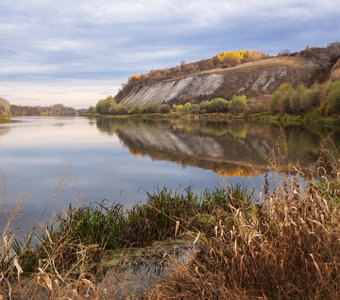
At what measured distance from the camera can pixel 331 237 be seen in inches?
198

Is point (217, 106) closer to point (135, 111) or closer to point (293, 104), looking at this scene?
point (293, 104)

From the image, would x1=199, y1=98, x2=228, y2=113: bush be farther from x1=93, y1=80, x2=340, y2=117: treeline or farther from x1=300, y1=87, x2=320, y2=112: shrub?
x1=300, y1=87, x2=320, y2=112: shrub

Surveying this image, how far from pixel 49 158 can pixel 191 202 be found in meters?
19.1

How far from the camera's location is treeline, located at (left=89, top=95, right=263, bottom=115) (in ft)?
321

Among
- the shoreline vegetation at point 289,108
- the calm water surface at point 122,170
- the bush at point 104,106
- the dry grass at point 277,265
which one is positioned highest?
the bush at point 104,106

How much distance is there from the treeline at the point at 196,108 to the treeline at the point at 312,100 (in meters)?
18.6

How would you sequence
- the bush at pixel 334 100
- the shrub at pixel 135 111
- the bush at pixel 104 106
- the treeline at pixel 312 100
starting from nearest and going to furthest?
the bush at pixel 334 100 → the treeline at pixel 312 100 → the shrub at pixel 135 111 → the bush at pixel 104 106

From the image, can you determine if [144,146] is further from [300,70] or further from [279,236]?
[300,70]

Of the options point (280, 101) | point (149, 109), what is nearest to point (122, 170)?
point (280, 101)

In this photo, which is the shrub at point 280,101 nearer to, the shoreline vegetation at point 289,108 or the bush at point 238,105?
the shoreline vegetation at point 289,108

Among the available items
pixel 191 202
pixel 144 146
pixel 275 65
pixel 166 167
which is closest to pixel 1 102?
pixel 275 65

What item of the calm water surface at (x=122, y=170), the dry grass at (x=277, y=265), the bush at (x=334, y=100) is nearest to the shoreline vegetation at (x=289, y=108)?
the bush at (x=334, y=100)

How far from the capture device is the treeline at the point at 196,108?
9779cm

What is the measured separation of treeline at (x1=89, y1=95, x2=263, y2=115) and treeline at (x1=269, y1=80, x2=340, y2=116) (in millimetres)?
18608
